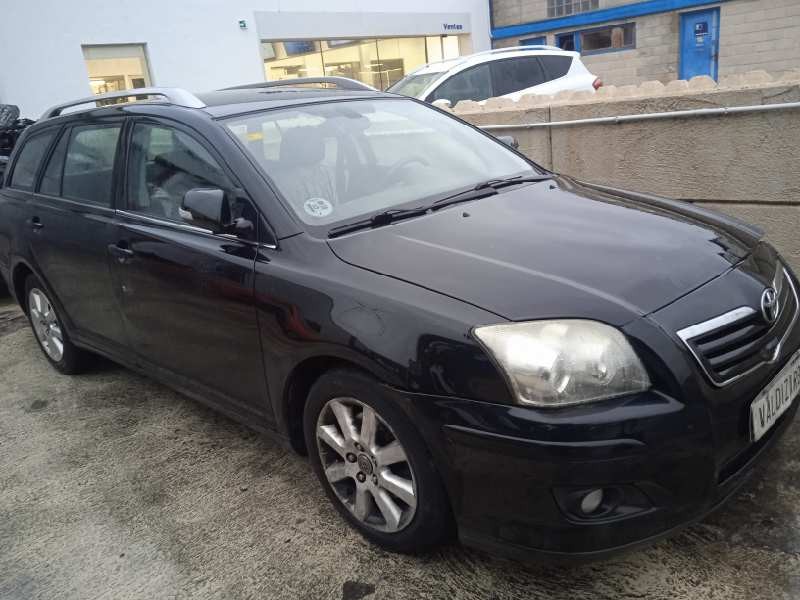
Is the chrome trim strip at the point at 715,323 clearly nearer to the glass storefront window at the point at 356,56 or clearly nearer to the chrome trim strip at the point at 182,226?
the chrome trim strip at the point at 182,226

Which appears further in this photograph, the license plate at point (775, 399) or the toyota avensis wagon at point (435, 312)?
the license plate at point (775, 399)

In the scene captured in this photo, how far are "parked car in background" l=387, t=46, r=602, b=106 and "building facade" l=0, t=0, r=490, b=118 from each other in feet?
21.9

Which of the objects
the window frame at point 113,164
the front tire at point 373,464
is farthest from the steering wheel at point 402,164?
the window frame at point 113,164

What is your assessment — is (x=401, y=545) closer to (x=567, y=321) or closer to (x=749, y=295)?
(x=567, y=321)

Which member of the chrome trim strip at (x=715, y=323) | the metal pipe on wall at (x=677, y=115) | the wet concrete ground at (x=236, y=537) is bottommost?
the wet concrete ground at (x=236, y=537)

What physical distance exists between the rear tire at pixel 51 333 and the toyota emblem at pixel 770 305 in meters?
3.81

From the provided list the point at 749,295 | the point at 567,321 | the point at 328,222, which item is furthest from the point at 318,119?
the point at 749,295

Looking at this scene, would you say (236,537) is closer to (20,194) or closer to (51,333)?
(51,333)

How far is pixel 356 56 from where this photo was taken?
1772 cm

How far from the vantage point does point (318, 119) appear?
3.22 meters

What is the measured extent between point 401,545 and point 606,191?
73.4 inches

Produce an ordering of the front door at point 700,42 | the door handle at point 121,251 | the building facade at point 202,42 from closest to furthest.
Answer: the door handle at point 121,251, the building facade at point 202,42, the front door at point 700,42

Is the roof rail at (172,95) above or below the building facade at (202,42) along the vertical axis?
below

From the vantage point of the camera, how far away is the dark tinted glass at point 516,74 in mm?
9406
